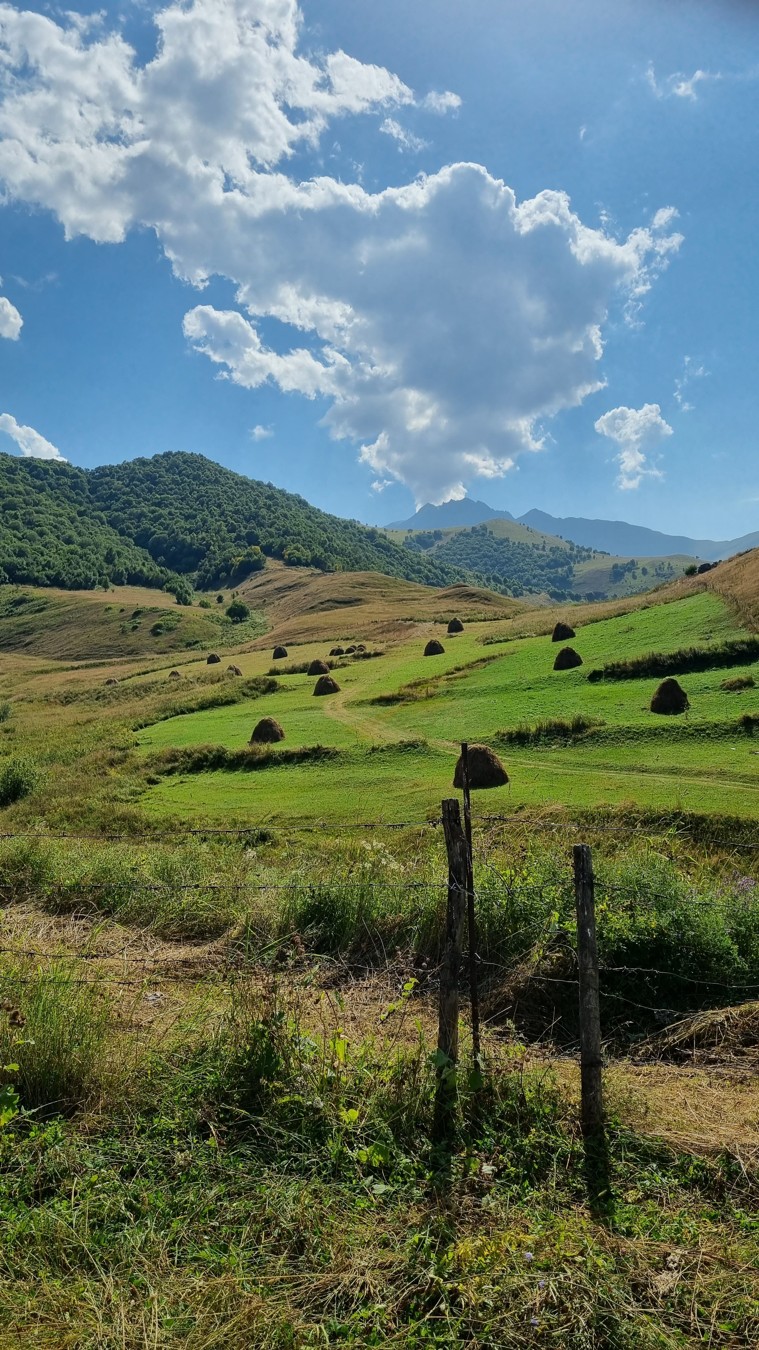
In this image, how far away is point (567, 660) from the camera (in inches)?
1352

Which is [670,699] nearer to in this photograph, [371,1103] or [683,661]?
[683,661]

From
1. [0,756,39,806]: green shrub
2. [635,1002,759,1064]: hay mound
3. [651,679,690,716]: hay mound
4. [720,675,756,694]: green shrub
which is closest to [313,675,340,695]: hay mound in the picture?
[0,756,39,806]: green shrub

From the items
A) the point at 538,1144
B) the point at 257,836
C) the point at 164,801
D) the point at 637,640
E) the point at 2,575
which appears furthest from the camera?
the point at 2,575

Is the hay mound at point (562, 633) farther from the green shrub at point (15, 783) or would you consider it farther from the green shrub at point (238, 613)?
the green shrub at point (238, 613)

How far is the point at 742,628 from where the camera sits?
3136cm

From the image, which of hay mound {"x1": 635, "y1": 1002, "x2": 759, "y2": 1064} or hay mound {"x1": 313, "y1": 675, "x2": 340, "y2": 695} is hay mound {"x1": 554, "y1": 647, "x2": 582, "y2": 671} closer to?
hay mound {"x1": 313, "y1": 675, "x2": 340, "y2": 695}

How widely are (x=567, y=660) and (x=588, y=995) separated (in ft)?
99.5

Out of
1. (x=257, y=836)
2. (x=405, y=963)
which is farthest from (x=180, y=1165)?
(x=257, y=836)

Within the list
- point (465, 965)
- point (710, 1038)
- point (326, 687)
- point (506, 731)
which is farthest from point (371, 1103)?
point (326, 687)

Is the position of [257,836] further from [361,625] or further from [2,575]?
[2,575]

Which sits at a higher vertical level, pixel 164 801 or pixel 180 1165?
pixel 180 1165

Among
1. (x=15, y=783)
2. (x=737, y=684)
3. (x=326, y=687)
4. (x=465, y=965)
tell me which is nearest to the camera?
(x=465, y=965)

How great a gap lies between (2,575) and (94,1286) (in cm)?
20172

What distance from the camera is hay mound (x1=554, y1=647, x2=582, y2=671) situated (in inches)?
1346
